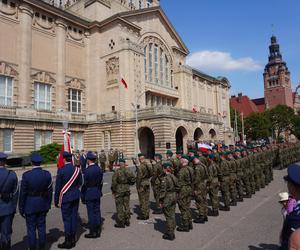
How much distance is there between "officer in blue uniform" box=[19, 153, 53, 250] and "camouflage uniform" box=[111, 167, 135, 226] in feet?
7.39

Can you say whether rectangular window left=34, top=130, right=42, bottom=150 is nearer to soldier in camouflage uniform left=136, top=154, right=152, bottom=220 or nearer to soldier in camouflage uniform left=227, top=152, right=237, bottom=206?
soldier in camouflage uniform left=136, top=154, right=152, bottom=220

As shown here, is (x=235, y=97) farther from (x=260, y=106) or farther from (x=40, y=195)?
(x=40, y=195)

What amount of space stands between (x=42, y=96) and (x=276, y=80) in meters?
90.1

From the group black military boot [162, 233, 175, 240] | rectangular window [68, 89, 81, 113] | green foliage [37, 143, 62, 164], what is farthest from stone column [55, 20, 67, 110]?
black military boot [162, 233, 175, 240]

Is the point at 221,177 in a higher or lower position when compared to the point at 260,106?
lower

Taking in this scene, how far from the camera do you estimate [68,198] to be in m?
6.34

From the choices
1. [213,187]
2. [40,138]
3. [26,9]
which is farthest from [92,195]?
[26,9]

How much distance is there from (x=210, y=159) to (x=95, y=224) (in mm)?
4986

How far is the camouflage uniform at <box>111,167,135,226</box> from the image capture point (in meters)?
7.69

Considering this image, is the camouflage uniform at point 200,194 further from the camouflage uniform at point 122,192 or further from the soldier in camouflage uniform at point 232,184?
the soldier in camouflage uniform at point 232,184

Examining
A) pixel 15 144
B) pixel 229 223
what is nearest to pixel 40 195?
pixel 229 223

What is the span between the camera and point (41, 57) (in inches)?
1211

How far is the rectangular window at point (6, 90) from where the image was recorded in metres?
27.0

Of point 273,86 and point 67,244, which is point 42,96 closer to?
point 67,244
